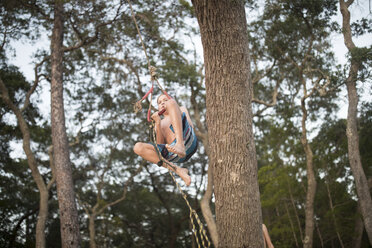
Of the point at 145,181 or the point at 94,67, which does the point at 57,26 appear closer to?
the point at 94,67

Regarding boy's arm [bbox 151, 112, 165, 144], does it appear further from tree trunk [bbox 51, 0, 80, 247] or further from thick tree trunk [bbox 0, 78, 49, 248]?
thick tree trunk [bbox 0, 78, 49, 248]

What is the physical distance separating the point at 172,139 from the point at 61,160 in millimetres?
3897

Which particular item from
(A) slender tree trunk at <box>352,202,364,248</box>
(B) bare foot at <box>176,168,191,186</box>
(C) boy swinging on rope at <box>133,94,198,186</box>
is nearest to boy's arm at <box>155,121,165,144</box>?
(C) boy swinging on rope at <box>133,94,198,186</box>

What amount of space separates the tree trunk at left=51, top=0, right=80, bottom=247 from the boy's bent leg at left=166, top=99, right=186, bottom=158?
12.9ft

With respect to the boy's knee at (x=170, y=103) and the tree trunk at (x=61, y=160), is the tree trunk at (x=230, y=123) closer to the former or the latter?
the boy's knee at (x=170, y=103)

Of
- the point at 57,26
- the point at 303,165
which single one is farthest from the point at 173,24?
the point at 303,165

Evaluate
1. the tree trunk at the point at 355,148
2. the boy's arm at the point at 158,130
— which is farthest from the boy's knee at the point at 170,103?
the tree trunk at the point at 355,148

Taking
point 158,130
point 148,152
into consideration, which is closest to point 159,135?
point 158,130

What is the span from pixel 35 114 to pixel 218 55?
9273 mm

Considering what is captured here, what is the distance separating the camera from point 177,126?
2.74m

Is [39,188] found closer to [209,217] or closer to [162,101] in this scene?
[209,217]

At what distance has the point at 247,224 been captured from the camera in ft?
6.73

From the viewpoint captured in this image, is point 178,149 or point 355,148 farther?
point 355,148

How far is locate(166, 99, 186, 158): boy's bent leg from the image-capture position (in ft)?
8.70
